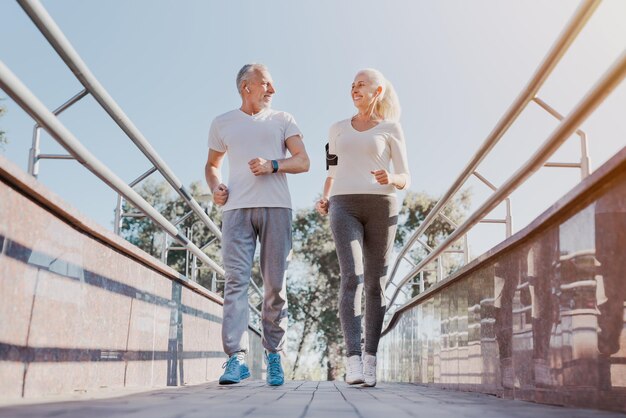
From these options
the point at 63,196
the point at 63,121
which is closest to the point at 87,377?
the point at 63,196

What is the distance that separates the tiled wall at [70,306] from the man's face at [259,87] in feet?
3.41

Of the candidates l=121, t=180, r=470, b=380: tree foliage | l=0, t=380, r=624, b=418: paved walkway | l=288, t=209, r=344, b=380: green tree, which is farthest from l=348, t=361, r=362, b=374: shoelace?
l=288, t=209, r=344, b=380: green tree

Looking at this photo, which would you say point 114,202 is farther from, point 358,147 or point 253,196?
point 358,147

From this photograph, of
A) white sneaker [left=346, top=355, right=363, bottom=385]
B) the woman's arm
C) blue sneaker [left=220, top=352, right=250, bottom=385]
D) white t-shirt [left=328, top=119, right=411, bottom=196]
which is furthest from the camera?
the woman's arm

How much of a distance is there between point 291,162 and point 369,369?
3.93ft

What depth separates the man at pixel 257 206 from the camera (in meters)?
4.07

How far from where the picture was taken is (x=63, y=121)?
259 centimetres

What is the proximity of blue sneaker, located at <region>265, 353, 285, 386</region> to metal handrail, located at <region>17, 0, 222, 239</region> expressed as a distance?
3.73 feet

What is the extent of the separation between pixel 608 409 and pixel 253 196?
2.46 meters

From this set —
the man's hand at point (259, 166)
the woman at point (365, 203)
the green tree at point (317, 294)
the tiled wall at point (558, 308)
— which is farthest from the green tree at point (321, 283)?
the tiled wall at point (558, 308)

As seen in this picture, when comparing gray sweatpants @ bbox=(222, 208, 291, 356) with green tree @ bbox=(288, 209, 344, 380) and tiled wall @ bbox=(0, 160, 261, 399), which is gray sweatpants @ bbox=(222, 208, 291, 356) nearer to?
tiled wall @ bbox=(0, 160, 261, 399)

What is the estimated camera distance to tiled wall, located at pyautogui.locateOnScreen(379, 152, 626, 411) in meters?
2.03

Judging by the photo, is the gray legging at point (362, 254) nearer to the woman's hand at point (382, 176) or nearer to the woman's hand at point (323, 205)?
the woman's hand at point (323, 205)

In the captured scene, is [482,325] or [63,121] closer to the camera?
[63,121]
